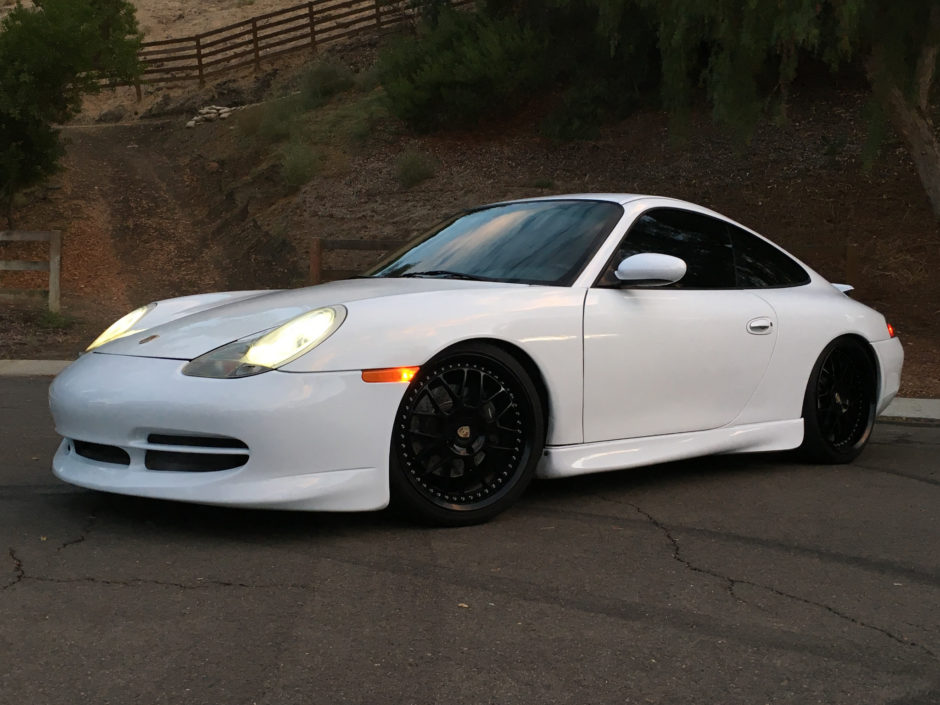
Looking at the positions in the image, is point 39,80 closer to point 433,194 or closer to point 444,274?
point 433,194

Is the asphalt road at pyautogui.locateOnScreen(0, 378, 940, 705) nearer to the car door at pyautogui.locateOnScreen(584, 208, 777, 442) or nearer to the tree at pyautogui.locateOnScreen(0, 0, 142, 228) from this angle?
the car door at pyautogui.locateOnScreen(584, 208, 777, 442)

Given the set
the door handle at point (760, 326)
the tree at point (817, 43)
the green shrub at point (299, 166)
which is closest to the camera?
the door handle at point (760, 326)

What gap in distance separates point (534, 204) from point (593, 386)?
118 cm

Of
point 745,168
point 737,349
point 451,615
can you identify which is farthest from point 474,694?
point 745,168

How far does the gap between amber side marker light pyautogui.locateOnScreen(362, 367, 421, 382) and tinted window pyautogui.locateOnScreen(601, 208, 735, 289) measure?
4.31 ft

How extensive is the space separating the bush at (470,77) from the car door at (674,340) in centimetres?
1905

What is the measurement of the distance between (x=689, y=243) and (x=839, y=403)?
1.30 m

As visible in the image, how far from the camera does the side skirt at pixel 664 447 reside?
16.1ft

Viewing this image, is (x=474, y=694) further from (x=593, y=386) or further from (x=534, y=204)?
(x=534, y=204)

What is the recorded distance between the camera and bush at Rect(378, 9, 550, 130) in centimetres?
2431

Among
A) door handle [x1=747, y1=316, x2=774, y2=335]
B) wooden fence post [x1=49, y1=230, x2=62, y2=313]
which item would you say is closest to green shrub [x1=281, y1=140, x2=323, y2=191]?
wooden fence post [x1=49, y1=230, x2=62, y2=313]

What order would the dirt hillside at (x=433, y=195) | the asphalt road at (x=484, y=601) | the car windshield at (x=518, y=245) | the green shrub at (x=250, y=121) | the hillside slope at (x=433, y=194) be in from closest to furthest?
1. the asphalt road at (x=484, y=601)
2. the car windshield at (x=518, y=245)
3. the dirt hillside at (x=433, y=195)
4. the hillside slope at (x=433, y=194)
5. the green shrub at (x=250, y=121)

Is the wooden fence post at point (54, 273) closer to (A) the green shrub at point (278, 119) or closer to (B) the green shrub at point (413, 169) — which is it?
(B) the green shrub at point (413, 169)

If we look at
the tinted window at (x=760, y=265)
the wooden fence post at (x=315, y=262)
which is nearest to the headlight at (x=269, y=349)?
the tinted window at (x=760, y=265)
